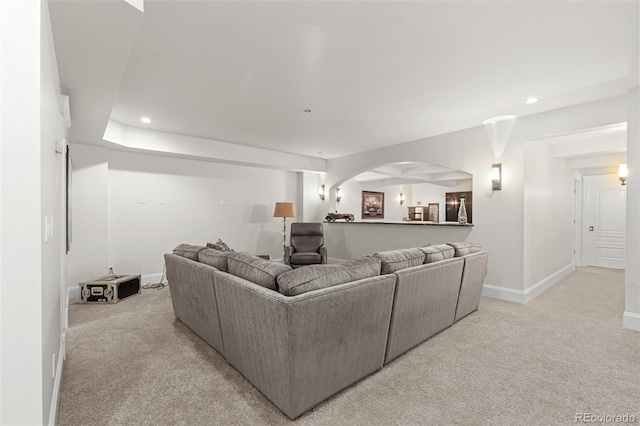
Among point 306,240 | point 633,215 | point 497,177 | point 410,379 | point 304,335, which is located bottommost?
point 410,379

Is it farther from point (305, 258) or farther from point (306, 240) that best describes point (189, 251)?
point (306, 240)

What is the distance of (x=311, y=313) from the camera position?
5.30 ft

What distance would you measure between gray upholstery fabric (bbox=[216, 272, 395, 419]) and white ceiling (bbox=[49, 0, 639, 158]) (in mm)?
1761

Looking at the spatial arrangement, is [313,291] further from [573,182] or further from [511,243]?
[573,182]

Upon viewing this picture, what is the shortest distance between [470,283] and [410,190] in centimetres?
792

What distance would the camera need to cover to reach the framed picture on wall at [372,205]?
8.95 meters

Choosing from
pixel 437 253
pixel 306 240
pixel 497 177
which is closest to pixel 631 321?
pixel 497 177

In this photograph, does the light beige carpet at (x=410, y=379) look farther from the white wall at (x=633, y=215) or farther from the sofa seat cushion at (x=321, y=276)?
the sofa seat cushion at (x=321, y=276)

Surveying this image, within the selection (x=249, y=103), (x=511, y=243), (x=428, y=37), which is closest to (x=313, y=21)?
(x=428, y=37)

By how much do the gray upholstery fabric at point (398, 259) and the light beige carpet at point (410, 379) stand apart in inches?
29.8

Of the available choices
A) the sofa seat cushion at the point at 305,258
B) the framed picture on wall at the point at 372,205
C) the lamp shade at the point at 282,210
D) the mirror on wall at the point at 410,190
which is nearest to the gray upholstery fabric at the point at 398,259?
the sofa seat cushion at the point at 305,258

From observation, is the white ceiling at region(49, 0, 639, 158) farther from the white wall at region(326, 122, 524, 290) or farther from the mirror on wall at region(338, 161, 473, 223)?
the mirror on wall at region(338, 161, 473, 223)

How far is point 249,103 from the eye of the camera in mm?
3434

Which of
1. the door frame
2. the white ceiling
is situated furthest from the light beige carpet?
the door frame
